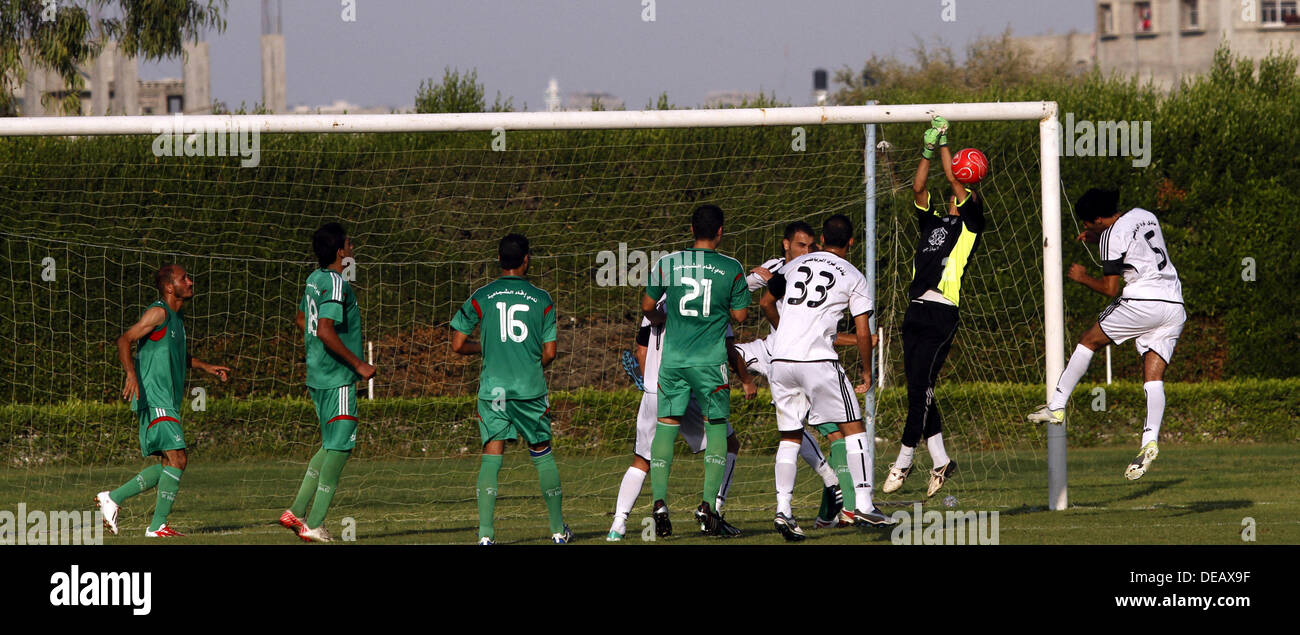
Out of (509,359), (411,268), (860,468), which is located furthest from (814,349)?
(411,268)

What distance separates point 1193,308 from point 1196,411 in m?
1.46

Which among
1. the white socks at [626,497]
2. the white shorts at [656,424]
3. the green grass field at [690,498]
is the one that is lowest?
the green grass field at [690,498]

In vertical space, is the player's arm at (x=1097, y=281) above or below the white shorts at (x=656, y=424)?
above

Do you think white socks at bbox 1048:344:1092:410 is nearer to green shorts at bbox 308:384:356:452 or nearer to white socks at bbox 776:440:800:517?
white socks at bbox 776:440:800:517

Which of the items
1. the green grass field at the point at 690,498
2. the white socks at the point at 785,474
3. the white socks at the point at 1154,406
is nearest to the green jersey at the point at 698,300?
the white socks at the point at 785,474

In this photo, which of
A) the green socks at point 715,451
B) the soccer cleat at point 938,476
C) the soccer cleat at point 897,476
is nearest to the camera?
the green socks at point 715,451

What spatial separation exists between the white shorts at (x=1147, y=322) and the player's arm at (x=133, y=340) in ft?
21.3

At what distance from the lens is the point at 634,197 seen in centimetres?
1541

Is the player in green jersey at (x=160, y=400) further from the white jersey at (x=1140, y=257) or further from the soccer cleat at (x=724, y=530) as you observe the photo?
the white jersey at (x=1140, y=257)

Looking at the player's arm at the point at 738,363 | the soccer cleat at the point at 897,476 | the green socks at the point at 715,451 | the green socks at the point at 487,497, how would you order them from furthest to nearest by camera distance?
the soccer cleat at the point at 897,476, the player's arm at the point at 738,363, the green socks at the point at 715,451, the green socks at the point at 487,497

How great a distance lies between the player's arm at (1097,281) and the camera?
30.6 ft

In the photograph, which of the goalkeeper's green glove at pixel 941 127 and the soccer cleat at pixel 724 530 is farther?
the goalkeeper's green glove at pixel 941 127

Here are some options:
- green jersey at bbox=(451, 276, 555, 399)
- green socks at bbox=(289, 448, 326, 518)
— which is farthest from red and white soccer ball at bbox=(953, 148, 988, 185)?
green socks at bbox=(289, 448, 326, 518)

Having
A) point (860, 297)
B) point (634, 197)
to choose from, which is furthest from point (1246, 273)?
point (860, 297)
